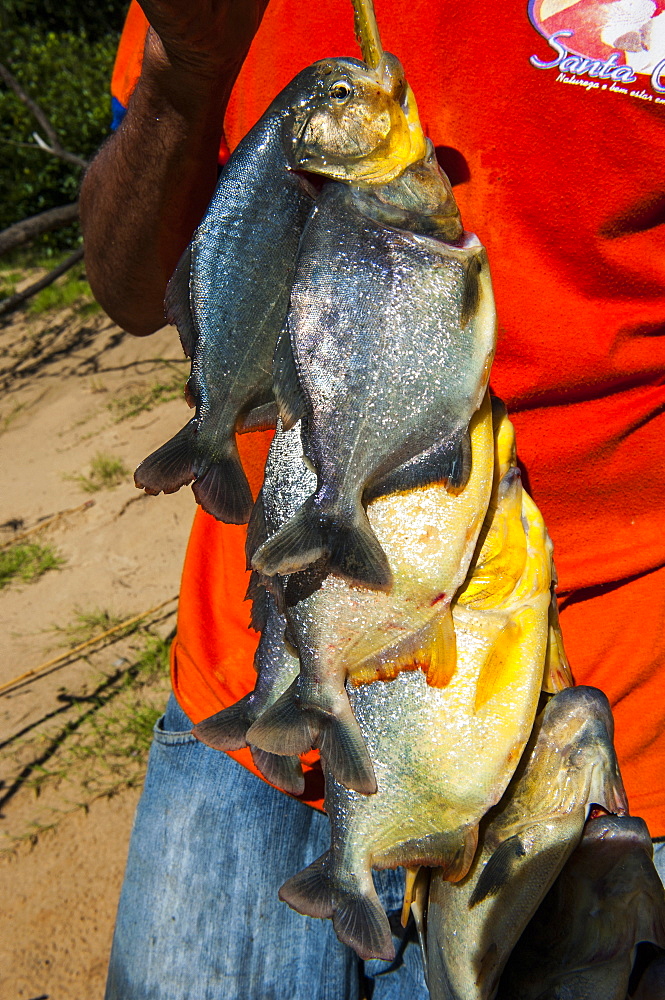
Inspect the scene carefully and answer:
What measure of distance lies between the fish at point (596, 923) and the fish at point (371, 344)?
73cm

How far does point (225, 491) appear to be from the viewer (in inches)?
55.5

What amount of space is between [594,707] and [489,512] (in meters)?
0.43

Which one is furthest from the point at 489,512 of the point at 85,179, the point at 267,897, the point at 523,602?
the point at 85,179

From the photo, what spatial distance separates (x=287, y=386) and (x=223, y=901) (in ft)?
5.01

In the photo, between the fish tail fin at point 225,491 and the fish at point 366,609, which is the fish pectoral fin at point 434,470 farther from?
the fish tail fin at point 225,491

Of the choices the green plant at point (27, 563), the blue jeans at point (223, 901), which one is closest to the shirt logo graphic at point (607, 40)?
the blue jeans at point (223, 901)

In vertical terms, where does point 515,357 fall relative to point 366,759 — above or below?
above

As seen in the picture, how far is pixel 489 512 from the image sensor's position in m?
1.45

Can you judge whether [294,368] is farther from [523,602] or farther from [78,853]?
[78,853]

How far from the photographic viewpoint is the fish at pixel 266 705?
1.59 metres

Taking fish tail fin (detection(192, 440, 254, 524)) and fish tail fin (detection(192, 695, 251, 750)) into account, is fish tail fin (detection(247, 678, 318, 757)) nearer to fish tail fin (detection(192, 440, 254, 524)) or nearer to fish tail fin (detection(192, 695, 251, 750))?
fish tail fin (detection(192, 695, 251, 750))

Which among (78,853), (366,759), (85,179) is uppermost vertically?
(85,179)

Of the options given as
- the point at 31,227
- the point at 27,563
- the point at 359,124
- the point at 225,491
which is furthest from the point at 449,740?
the point at 31,227

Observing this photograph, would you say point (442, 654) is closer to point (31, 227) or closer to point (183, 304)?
point (183, 304)
